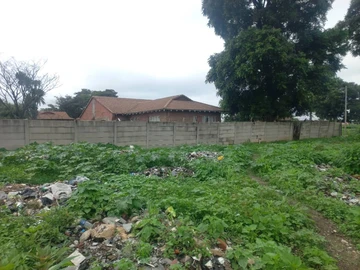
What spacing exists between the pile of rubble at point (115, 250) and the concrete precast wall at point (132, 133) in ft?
22.0

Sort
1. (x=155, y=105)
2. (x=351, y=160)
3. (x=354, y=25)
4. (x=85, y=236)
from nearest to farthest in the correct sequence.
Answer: (x=85, y=236) < (x=351, y=160) < (x=354, y=25) < (x=155, y=105)

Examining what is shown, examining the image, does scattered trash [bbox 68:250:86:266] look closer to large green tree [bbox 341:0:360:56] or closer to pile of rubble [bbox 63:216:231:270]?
pile of rubble [bbox 63:216:231:270]

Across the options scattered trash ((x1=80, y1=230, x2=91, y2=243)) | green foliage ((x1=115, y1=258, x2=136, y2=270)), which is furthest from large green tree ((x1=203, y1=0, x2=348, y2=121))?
green foliage ((x1=115, y1=258, x2=136, y2=270))

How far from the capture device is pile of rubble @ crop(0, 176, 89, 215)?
309cm

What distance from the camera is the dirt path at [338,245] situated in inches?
98.5

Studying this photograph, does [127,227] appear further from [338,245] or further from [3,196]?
[338,245]

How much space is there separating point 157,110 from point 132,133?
10.3 metres

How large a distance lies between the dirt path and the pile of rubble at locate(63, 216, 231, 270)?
1.30 metres

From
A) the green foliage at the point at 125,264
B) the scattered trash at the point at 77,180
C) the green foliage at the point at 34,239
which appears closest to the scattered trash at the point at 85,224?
the green foliage at the point at 34,239

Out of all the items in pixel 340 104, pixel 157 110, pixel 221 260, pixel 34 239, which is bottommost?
pixel 221 260

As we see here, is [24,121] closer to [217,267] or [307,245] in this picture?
[217,267]

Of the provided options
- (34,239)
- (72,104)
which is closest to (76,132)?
(34,239)

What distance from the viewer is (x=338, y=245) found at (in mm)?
2842

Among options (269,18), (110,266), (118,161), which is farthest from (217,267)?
(269,18)
